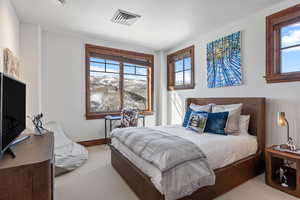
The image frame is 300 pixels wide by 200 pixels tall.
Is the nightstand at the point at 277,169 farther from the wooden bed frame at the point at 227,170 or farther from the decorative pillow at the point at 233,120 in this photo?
the decorative pillow at the point at 233,120

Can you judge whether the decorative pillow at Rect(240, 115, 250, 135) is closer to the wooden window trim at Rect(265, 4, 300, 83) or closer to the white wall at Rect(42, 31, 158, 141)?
the wooden window trim at Rect(265, 4, 300, 83)

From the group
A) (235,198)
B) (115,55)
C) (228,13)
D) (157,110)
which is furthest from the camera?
(157,110)

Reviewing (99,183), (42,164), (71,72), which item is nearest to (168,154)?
(42,164)

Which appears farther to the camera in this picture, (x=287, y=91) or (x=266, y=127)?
(x=266, y=127)

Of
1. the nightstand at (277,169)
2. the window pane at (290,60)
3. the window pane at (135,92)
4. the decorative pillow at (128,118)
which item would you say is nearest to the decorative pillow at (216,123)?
the nightstand at (277,169)

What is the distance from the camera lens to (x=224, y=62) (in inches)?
128

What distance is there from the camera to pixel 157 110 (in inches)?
202

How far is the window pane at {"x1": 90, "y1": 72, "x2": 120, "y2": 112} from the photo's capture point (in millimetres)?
4168

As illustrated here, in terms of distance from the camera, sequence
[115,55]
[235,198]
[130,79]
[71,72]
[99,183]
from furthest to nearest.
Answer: [130,79] → [115,55] → [71,72] → [99,183] → [235,198]

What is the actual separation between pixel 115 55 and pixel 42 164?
149 inches

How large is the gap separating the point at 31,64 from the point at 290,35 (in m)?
4.53

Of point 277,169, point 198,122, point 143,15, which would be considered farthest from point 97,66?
point 277,169

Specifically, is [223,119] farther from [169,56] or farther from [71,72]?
[71,72]

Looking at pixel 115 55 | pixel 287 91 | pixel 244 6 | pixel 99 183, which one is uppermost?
pixel 244 6
